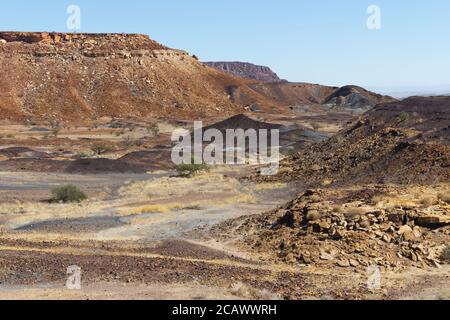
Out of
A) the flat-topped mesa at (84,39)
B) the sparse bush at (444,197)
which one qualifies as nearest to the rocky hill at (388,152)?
the sparse bush at (444,197)

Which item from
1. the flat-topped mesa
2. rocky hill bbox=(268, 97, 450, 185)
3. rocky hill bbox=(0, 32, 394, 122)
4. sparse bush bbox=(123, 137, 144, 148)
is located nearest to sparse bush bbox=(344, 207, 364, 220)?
rocky hill bbox=(268, 97, 450, 185)

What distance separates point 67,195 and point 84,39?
288ft

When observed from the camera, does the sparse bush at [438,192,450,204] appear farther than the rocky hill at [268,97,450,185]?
No

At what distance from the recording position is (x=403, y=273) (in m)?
14.9

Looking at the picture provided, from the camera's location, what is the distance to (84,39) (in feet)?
369

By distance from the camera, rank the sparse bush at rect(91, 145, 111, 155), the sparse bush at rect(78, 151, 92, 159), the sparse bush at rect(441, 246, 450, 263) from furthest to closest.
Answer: the sparse bush at rect(91, 145, 111, 155) → the sparse bush at rect(78, 151, 92, 159) → the sparse bush at rect(441, 246, 450, 263)

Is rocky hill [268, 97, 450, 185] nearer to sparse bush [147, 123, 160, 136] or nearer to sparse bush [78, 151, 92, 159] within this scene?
sparse bush [78, 151, 92, 159]

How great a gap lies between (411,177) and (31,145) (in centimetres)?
4295
